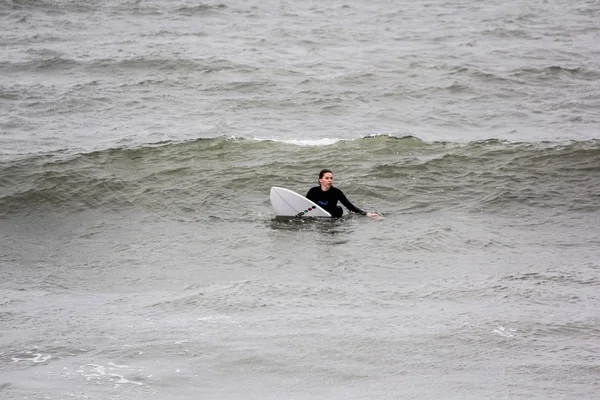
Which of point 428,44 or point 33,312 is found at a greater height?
point 428,44

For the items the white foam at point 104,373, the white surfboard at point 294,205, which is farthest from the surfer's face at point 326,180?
the white foam at point 104,373

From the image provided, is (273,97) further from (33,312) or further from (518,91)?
(33,312)

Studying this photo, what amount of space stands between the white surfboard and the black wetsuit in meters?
0.16

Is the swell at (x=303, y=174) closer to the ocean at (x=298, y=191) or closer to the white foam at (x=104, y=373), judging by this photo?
the ocean at (x=298, y=191)

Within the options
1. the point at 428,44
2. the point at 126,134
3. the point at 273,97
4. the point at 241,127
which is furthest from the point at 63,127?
the point at 428,44

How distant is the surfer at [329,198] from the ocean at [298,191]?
349 millimetres

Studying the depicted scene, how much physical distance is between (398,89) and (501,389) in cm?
1798

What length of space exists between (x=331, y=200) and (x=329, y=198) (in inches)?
2.4

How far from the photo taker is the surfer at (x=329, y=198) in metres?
15.9

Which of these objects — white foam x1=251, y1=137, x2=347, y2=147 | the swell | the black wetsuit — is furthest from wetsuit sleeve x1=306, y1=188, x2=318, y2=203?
white foam x1=251, y1=137, x2=347, y2=147

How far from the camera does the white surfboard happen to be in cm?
1582

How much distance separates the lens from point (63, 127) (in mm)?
22172

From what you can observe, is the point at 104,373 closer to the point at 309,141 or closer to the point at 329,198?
the point at 329,198

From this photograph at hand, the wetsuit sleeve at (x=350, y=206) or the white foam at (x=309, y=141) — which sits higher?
the white foam at (x=309, y=141)
